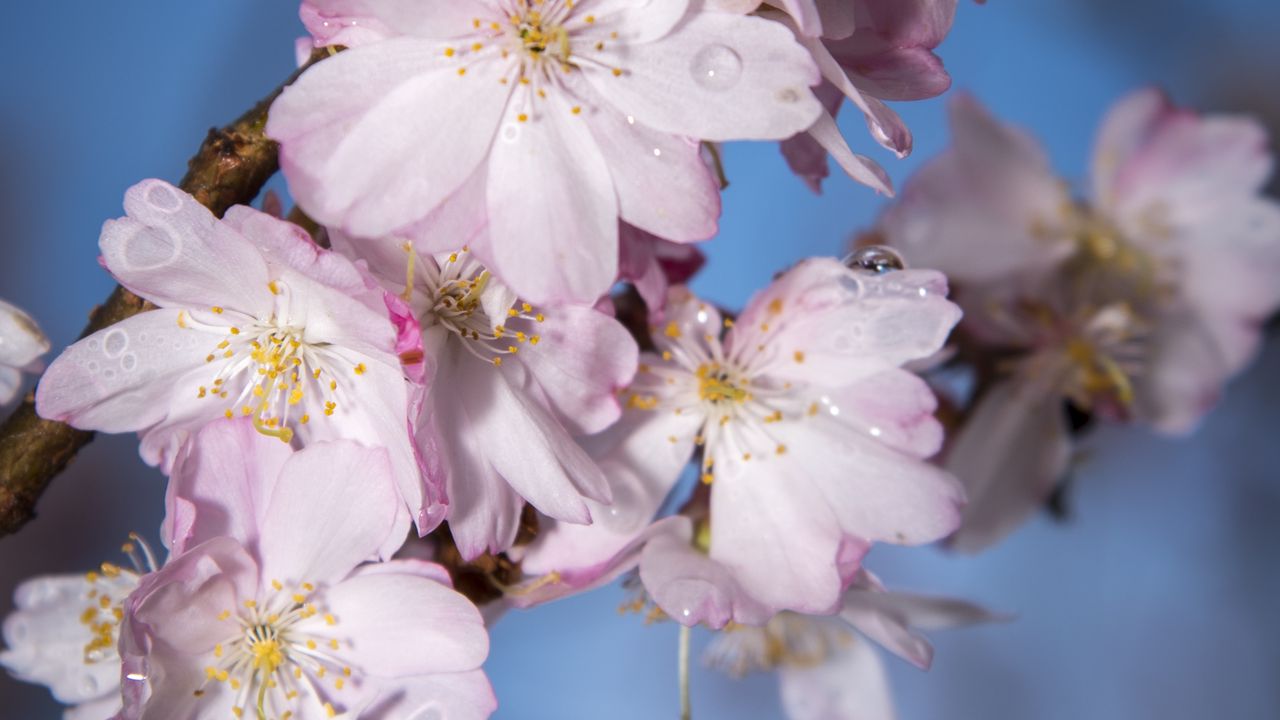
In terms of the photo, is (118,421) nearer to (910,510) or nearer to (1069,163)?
(910,510)

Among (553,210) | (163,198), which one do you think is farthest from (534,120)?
(163,198)

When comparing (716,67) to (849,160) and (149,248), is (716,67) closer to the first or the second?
(849,160)

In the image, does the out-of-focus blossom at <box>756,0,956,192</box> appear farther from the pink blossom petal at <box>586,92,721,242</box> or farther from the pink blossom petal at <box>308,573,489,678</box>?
the pink blossom petal at <box>308,573,489,678</box>

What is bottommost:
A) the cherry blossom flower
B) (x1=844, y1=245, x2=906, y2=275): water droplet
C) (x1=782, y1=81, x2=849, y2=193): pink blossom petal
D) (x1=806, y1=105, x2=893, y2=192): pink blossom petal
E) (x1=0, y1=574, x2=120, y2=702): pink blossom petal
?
(x1=0, y1=574, x2=120, y2=702): pink blossom petal

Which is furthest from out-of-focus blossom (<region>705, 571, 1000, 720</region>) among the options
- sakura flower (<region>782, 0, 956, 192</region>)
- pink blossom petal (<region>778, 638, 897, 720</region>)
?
sakura flower (<region>782, 0, 956, 192</region>)

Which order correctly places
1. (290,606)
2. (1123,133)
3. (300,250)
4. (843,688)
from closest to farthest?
(300,250), (290,606), (843,688), (1123,133)

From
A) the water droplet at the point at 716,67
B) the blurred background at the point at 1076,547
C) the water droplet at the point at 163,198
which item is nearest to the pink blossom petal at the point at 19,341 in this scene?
the water droplet at the point at 163,198

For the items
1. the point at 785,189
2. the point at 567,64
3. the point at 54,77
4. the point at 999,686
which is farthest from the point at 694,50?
the point at 999,686
